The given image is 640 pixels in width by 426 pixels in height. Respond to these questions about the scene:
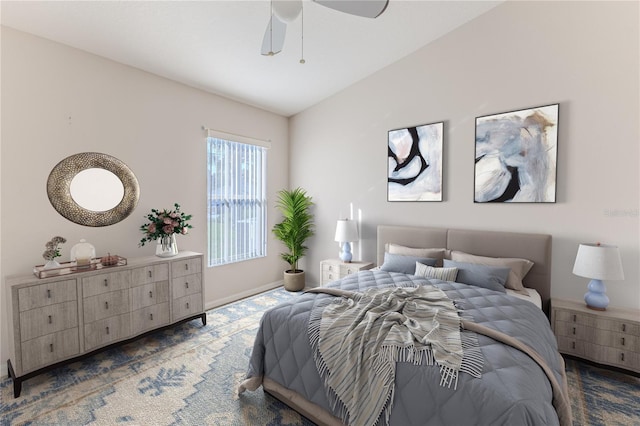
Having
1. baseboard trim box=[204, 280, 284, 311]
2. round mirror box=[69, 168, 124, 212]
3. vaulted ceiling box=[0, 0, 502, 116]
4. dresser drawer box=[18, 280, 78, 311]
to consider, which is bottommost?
baseboard trim box=[204, 280, 284, 311]

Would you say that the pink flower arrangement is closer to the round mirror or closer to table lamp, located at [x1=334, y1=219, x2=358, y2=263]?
the round mirror

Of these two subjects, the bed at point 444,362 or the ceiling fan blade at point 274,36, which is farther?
the ceiling fan blade at point 274,36

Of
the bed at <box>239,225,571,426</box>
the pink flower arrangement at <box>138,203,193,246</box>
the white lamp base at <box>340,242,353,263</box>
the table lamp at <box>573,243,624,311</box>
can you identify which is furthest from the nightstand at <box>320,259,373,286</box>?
the table lamp at <box>573,243,624,311</box>

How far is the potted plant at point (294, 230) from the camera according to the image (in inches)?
183

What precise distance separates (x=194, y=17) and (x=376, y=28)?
5.82 feet

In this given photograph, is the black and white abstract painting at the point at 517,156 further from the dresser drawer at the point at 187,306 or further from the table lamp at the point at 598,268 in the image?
the dresser drawer at the point at 187,306

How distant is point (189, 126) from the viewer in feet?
12.1

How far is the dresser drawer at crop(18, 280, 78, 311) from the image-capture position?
2228 mm

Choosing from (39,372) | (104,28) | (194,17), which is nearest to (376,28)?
(194,17)

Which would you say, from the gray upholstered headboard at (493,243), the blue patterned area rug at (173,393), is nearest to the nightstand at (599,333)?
the blue patterned area rug at (173,393)

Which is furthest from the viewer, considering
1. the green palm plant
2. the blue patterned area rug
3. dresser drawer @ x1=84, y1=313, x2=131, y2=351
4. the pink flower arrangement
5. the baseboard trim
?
the green palm plant

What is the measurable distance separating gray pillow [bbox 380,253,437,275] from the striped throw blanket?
3.57 ft

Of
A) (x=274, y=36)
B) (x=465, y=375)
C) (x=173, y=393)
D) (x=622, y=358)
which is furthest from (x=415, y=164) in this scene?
(x=173, y=393)

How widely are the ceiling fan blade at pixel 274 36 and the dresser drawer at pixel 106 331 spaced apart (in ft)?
8.64
